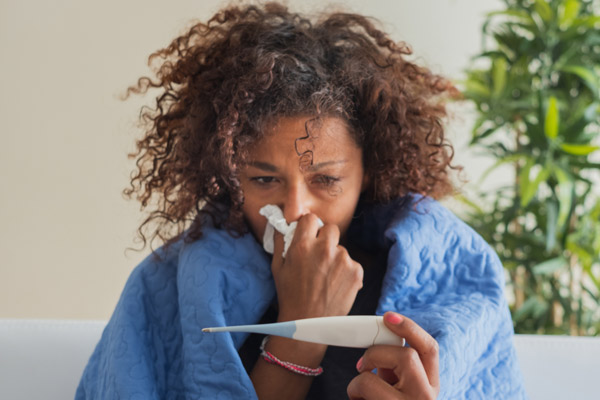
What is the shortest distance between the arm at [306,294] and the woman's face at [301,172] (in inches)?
1.9

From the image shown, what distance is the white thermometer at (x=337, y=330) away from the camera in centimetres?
84

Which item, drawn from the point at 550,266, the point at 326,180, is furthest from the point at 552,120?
the point at 326,180

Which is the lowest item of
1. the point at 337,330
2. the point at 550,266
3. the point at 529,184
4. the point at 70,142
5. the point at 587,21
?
the point at 337,330

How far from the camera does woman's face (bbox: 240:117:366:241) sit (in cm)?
111

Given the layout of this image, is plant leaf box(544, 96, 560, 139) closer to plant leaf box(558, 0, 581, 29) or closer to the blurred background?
plant leaf box(558, 0, 581, 29)

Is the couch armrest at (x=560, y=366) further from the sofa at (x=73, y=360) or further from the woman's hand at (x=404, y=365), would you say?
the woman's hand at (x=404, y=365)

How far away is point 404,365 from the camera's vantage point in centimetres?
86

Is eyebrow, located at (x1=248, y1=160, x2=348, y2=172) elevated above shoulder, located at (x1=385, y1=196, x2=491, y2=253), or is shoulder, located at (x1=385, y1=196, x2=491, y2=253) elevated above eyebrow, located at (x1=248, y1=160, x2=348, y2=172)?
eyebrow, located at (x1=248, y1=160, x2=348, y2=172)

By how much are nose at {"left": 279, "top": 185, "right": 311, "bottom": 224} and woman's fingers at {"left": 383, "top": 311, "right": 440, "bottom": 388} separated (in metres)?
0.30

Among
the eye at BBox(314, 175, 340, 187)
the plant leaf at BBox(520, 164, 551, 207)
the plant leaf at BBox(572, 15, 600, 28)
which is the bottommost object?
the eye at BBox(314, 175, 340, 187)

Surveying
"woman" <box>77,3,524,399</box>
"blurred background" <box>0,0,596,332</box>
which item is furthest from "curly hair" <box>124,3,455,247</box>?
"blurred background" <box>0,0,596,332</box>

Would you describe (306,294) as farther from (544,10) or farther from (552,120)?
(544,10)

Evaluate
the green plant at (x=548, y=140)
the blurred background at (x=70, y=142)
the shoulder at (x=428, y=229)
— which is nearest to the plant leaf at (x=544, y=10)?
the green plant at (x=548, y=140)

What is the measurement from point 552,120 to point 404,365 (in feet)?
4.35
